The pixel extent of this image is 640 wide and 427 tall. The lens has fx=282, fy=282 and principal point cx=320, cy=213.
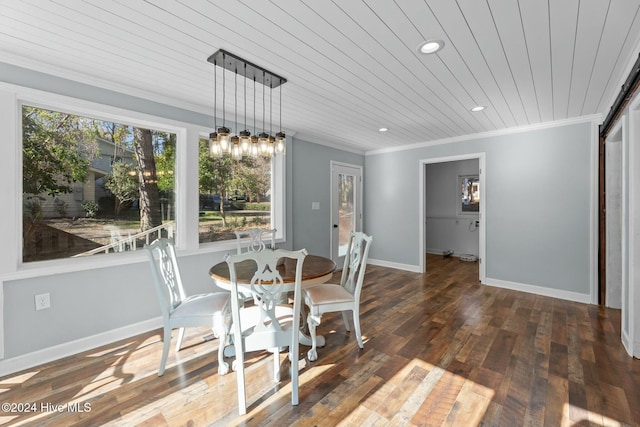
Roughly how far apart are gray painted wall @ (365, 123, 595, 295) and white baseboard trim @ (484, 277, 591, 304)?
0.14ft

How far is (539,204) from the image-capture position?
3.99 m

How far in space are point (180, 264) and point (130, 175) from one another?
3.54 feet

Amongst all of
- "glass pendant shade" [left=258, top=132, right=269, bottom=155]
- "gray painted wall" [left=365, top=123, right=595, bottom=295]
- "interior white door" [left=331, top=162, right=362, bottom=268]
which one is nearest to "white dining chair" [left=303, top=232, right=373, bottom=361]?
"glass pendant shade" [left=258, top=132, right=269, bottom=155]

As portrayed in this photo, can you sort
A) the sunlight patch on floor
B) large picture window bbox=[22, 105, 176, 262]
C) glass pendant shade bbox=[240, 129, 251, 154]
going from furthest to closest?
1. large picture window bbox=[22, 105, 176, 262]
2. glass pendant shade bbox=[240, 129, 251, 154]
3. the sunlight patch on floor

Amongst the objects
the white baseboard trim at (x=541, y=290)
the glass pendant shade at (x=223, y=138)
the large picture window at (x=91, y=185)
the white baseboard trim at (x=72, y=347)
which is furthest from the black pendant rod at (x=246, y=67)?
the white baseboard trim at (x=541, y=290)

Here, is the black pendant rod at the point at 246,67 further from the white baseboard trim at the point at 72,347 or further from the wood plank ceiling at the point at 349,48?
the white baseboard trim at the point at 72,347

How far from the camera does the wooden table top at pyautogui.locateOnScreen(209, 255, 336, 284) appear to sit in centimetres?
206

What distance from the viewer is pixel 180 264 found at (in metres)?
3.17

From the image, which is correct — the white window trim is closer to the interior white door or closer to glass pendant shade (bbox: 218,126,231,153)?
glass pendant shade (bbox: 218,126,231,153)

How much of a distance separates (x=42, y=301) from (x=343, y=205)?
4.28 metres

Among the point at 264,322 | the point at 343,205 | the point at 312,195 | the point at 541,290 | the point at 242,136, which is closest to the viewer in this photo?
the point at 264,322

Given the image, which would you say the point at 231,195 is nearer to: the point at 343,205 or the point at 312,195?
the point at 312,195

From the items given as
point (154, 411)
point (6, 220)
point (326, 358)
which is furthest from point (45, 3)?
point (326, 358)

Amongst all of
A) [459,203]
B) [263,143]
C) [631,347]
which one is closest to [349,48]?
[263,143]
